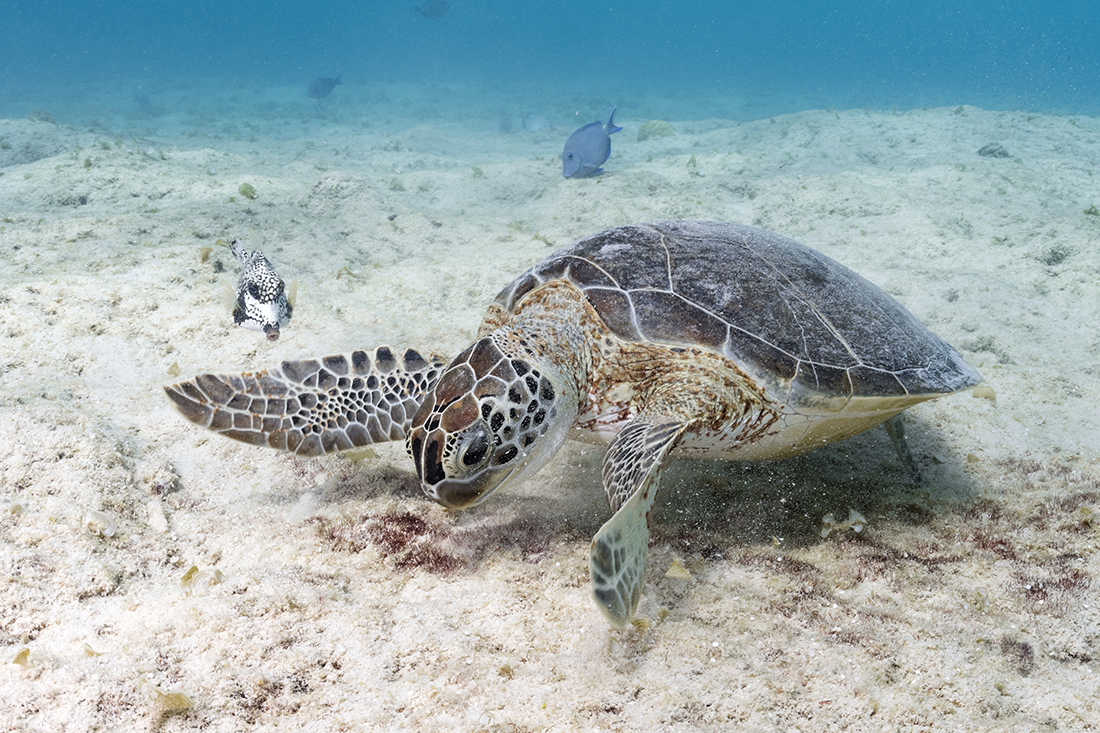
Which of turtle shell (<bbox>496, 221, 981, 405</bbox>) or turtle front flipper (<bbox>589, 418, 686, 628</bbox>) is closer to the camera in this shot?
turtle front flipper (<bbox>589, 418, 686, 628</bbox>)

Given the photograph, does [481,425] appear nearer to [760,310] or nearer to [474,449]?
[474,449]

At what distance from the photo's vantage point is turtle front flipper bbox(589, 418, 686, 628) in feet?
5.48

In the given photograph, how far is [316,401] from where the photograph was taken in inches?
106

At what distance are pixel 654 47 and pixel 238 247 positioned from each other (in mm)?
84466

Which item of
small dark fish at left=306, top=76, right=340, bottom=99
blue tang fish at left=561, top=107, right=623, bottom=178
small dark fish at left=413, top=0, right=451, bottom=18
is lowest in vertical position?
blue tang fish at left=561, top=107, right=623, bottom=178

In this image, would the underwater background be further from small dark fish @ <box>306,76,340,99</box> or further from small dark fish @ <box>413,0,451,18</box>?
small dark fish @ <box>413,0,451,18</box>

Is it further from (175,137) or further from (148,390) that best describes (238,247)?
(175,137)

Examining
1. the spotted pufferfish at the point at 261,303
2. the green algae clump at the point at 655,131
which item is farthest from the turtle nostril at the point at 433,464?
the green algae clump at the point at 655,131

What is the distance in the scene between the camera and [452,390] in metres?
2.19

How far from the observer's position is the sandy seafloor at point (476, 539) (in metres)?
1.51

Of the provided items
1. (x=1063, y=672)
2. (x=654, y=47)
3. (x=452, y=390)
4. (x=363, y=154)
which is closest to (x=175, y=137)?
(x=363, y=154)

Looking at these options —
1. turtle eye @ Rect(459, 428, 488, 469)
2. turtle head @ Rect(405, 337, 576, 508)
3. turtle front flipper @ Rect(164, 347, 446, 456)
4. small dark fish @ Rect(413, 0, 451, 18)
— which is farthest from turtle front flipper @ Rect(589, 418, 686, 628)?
small dark fish @ Rect(413, 0, 451, 18)

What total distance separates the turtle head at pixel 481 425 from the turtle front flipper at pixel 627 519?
0.34m

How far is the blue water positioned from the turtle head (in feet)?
88.2
